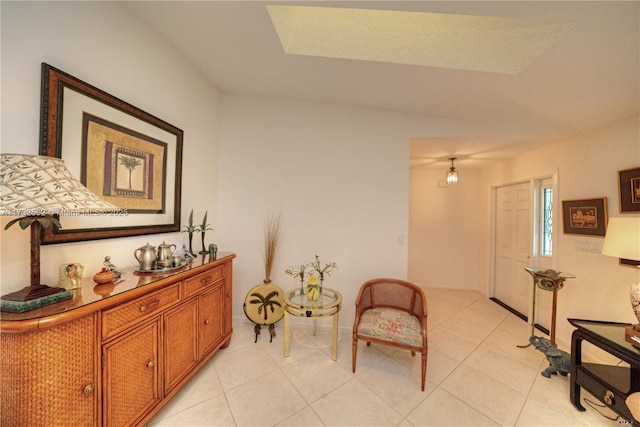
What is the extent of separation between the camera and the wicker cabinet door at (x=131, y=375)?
1.18 meters

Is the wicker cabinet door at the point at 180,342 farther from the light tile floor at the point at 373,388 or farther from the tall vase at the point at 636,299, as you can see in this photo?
the tall vase at the point at 636,299

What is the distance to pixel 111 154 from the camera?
156 cm

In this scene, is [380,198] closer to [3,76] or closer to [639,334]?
[639,334]

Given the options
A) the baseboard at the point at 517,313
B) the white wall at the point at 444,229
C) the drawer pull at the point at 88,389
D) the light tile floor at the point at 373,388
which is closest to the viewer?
the drawer pull at the point at 88,389

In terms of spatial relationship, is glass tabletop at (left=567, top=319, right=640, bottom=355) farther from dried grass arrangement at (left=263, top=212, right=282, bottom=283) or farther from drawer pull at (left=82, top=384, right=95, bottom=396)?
drawer pull at (left=82, top=384, right=95, bottom=396)

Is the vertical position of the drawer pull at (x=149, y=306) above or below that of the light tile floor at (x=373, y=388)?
above

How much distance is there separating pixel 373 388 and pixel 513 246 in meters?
3.10

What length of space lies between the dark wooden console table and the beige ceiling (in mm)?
1767

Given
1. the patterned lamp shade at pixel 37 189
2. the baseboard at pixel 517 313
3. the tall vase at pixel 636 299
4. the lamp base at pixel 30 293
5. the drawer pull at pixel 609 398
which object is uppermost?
the patterned lamp shade at pixel 37 189

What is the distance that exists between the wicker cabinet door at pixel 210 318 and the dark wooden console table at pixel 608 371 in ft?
9.26

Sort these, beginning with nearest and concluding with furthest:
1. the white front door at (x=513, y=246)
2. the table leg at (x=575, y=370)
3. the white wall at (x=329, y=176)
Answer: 1. the table leg at (x=575, y=370)
2. the white wall at (x=329, y=176)
3. the white front door at (x=513, y=246)

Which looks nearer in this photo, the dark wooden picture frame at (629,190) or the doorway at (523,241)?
the dark wooden picture frame at (629,190)

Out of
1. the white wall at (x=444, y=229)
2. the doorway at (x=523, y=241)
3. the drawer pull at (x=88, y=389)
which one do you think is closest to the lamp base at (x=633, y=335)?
the doorway at (x=523, y=241)

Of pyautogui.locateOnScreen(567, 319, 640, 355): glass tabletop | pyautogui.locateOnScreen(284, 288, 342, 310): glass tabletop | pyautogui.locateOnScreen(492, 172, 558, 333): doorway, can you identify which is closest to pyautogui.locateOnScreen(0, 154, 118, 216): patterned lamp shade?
pyautogui.locateOnScreen(284, 288, 342, 310): glass tabletop
